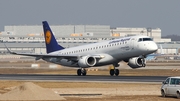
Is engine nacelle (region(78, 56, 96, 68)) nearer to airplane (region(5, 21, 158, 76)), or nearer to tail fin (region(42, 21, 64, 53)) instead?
airplane (region(5, 21, 158, 76))

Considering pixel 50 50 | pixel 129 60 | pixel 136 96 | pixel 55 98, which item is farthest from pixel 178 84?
pixel 50 50

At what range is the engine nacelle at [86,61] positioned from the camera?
252 ft

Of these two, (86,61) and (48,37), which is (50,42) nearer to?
(48,37)

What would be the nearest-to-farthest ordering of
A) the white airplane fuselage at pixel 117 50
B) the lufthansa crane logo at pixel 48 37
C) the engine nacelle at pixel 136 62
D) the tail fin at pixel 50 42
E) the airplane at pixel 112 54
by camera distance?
the white airplane fuselage at pixel 117 50 < the airplane at pixel 112 54 < the engine nacelle at pixel 136 62 < the tail fin at pixel 50 42 < the lufthansa crane logo at pixel 48 37

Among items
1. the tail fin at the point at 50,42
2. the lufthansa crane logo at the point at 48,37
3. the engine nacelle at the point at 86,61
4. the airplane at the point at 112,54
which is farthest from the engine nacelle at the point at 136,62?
the lufthansa crane logo at the point at 48,37

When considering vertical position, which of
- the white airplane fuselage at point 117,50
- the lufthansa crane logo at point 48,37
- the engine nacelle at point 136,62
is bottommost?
the engine nacelle at point 136,62

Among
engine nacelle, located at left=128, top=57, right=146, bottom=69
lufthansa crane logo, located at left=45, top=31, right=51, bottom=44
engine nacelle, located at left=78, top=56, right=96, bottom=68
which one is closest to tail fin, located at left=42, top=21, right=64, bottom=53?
lufthansa crane logo, located at left=45, top=31, right=51, bottom=44

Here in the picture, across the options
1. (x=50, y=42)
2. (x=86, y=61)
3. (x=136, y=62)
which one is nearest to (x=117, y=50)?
(x=136, y=62)

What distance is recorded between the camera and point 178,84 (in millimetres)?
43594

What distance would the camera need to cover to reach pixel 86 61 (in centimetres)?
7688

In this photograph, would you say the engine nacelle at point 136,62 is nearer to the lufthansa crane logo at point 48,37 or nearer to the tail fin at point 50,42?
the tail fin at point 50,42

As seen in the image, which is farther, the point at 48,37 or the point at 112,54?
the point at 48,37

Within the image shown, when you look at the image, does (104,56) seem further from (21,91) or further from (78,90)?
(21,91)

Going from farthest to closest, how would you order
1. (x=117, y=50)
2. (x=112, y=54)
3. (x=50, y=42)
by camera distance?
1. (x=50, y=42)
2. (x=112, y=54)
3. (x=117, y=50)
